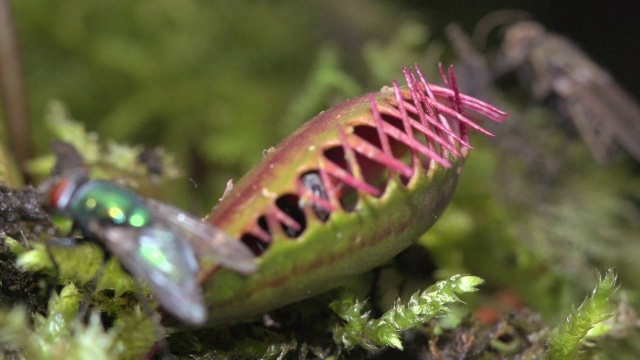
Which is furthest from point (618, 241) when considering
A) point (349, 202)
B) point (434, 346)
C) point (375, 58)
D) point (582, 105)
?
point (349, 202)

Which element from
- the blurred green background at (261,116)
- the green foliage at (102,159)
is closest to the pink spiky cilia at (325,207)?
the green foliage at (102,159)

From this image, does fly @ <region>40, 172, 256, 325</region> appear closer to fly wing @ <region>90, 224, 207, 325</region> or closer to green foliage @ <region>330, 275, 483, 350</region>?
fly wing @ <region>90, 224, 207, 325</region>

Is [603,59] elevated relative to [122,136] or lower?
lower

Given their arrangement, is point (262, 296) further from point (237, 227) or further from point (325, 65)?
point (325, 65)

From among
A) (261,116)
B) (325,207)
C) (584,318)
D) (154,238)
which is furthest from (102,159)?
(584,318)

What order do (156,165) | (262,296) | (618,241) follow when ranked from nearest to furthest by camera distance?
(262,296), (156,165), (618,241)

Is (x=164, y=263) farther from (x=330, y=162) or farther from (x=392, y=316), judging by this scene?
(x=392, y=316)

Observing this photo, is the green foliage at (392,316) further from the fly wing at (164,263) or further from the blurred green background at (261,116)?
the blurred green background at (261,116)
